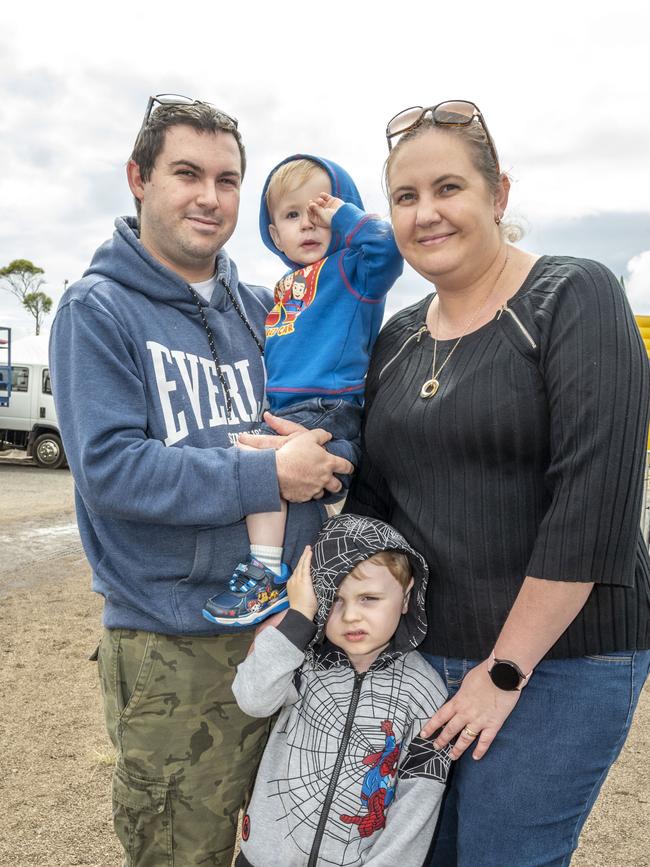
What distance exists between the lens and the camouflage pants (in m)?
2.11

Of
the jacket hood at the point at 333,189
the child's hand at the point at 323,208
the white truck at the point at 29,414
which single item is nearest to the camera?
the child's hand at the point at 323,208

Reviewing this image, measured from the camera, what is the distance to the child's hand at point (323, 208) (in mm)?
2367

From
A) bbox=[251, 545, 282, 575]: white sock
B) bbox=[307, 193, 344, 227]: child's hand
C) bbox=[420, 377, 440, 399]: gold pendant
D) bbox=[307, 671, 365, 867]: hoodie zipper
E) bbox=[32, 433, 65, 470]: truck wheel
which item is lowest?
bbox=[32, 433, 65, 470]: truck wheel

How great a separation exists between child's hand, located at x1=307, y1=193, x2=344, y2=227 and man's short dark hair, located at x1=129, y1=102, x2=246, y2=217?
1.14 ft

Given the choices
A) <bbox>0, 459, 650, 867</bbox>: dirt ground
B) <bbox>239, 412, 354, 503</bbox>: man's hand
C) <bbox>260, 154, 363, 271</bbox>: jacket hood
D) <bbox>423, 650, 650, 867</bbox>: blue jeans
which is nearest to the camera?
<bbox>423, 650, 650, 867</bbox>: blue jeans

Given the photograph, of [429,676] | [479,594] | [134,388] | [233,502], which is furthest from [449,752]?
[134,388]

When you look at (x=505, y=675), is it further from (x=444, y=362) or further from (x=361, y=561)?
(x=444, y=362)

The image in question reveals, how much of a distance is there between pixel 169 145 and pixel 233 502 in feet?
3.53

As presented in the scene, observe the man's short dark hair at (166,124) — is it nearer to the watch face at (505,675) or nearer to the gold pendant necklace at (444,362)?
the gold pendant necklace at (444,362)

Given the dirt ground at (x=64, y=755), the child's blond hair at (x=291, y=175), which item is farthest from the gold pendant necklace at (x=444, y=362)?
the dirt ground at (x=64, y=755)

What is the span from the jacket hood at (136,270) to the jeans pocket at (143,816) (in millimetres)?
1365

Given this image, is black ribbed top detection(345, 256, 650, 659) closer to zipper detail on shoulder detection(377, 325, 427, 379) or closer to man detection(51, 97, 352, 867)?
zipper detail on shoulder detection(377, 325, 427, 379)

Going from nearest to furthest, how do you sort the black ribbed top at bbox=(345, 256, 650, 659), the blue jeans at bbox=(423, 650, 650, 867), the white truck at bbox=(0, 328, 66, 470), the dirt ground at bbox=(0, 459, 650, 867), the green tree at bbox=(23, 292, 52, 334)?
the black ribbed top at bbox=(345, 256, 650, 659), the blue jeans at bbox=(423, 650, 650, 867), the dirt ground at bbox=(0, 459, 650, 867), the white truck at bbox=(0, 328, 66, 470), the green tree at bbox=(23, 292, 52, 334)

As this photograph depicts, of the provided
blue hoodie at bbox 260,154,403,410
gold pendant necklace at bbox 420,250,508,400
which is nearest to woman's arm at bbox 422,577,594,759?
gold pendant necklace at bbox 420,250,508,400
